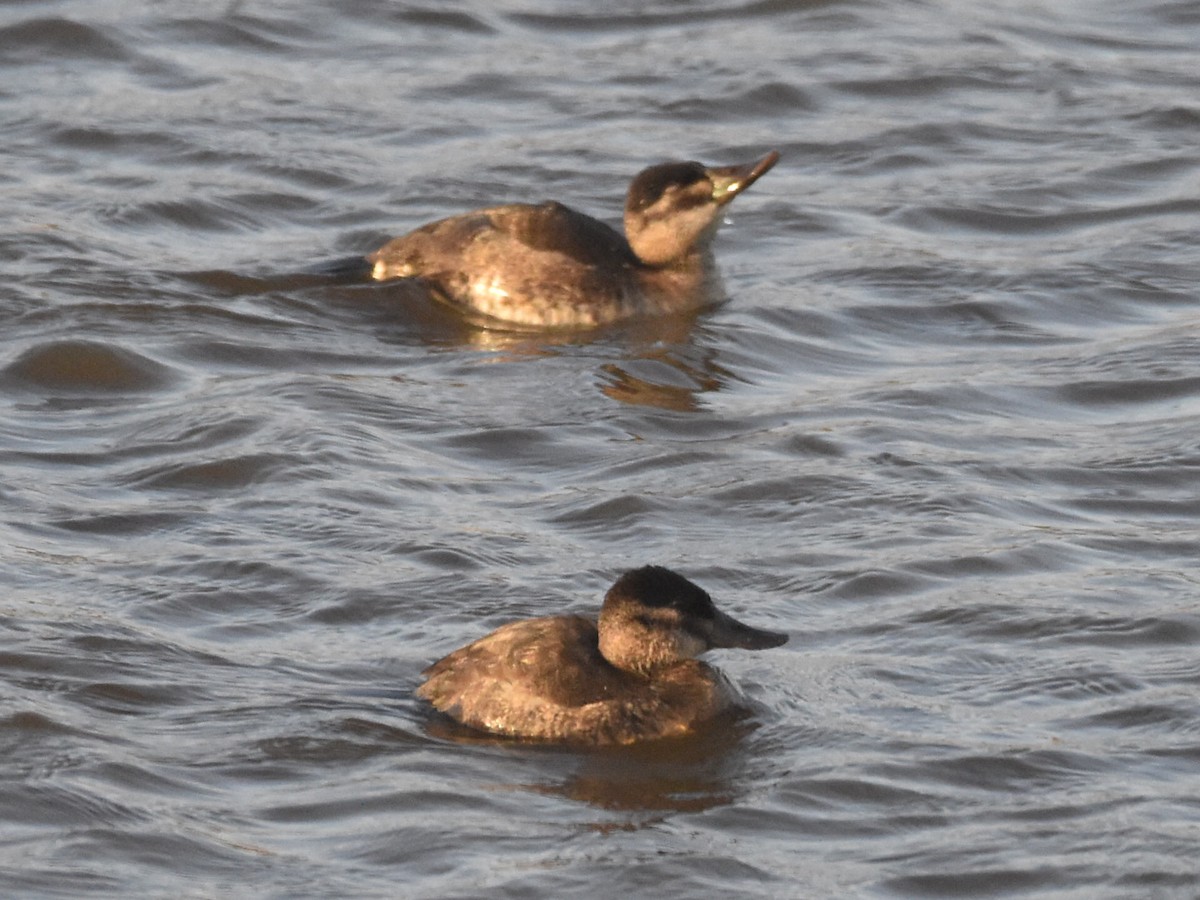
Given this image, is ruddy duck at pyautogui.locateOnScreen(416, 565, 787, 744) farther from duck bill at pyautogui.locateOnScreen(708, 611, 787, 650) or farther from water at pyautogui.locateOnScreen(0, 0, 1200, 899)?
water at pyautogui.locateOnScreen(0, 0, 1200, 899)

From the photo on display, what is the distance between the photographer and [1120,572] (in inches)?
355

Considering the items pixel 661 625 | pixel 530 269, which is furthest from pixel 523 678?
pixel 530 269

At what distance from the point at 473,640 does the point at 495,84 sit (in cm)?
913

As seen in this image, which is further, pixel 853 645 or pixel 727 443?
pixel 727 443

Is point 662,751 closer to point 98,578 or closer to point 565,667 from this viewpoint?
point 565,667

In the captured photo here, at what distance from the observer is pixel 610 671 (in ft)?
→ 25.2

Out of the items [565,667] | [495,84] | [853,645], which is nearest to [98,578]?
[565,667]

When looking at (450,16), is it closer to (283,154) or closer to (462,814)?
(283,154)

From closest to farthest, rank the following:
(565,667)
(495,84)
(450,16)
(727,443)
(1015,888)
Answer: (1015,888), (565,667), (727,443), (495,84), (450,16)

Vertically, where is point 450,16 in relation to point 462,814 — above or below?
above

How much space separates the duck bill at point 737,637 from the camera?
25.1ft

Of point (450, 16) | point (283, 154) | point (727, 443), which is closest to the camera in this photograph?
point (727, 443)

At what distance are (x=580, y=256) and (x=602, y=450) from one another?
2.16 metres

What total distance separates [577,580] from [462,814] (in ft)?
6.62
